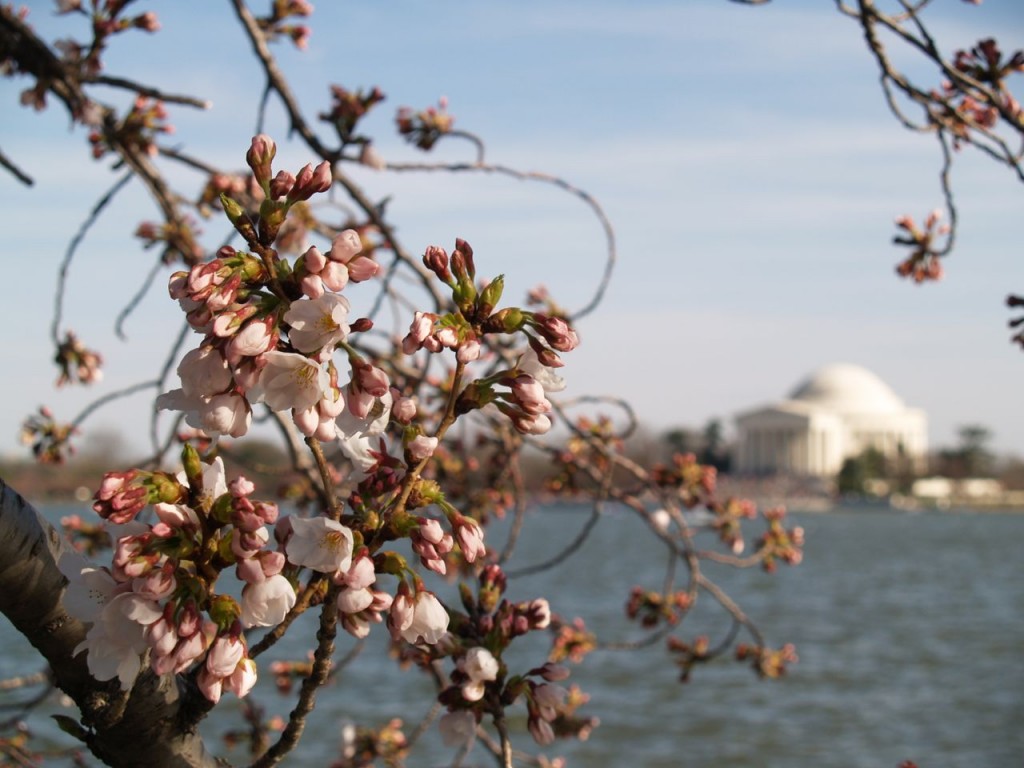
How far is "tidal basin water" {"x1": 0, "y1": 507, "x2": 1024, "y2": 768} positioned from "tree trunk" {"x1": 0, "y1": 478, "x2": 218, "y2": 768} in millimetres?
2905

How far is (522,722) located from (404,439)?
1408 centimetres

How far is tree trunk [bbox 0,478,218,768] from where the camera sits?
1200 mm

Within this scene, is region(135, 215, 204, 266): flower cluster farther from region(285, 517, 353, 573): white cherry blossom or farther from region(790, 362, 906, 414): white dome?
region(790, 362, 906, 414): white dome

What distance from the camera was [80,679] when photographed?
1251mm

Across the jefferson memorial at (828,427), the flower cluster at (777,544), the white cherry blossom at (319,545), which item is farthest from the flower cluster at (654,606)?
the jefferson memorial at (828,427)

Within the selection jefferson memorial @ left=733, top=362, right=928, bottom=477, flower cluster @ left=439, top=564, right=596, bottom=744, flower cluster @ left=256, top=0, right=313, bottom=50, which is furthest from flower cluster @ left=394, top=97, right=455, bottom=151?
jefferson memorial @ left=733, top=362, right=928, bottom=477

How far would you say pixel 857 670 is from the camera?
77.0ft

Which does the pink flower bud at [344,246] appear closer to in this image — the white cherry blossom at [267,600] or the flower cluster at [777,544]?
the white cherry blossom at [267,600]

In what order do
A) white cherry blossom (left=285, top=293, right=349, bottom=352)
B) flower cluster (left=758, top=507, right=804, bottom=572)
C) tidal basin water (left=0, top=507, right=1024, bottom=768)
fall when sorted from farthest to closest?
tidal basin water (left=0, top=507, right=1024, bottom=768) → flower cluster (left=758, top=507, right=804, bottom=572) → white cherry blossom (left=285, top=293, right=349, bottom=352)

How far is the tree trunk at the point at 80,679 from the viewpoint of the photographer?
120 centimetres

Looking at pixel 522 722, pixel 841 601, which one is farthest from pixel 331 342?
pixel 841 601

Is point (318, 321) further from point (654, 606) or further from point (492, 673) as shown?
point (654, 606)

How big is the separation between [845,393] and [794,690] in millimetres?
91748

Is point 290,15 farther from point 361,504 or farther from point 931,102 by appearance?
point 361,504
